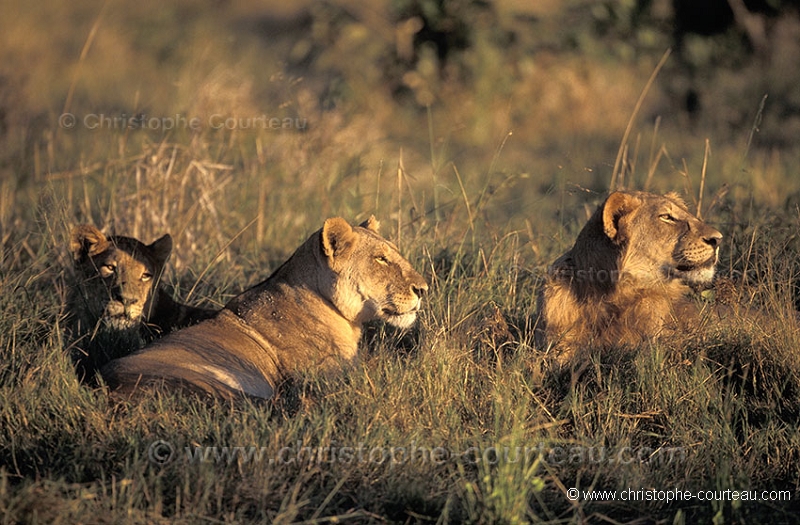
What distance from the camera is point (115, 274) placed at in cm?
582

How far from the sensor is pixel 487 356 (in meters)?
5.00

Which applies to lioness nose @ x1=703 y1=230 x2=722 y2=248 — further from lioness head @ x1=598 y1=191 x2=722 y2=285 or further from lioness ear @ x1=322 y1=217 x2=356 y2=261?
Result: lioness ear @ x1=322 y1=217 x2=356 y2=261

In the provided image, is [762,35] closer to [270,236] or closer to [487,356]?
Answer: [270,236]

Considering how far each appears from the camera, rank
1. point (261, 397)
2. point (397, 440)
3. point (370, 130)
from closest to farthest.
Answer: point (397, 440) → point (261, 397) → point (370, 130)

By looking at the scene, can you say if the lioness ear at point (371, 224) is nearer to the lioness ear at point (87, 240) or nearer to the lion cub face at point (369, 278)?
the lion cub face at point (369, 278)

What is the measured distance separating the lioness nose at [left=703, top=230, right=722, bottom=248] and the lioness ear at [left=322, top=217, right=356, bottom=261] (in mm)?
1846

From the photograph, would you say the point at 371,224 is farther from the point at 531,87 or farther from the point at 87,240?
the point at 531,87

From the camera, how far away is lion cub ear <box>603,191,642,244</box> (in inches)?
201

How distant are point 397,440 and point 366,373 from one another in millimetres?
542

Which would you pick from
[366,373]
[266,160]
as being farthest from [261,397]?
[266,160]

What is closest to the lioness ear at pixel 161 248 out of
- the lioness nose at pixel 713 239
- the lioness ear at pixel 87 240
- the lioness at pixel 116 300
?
the lioness at pixel 116 300

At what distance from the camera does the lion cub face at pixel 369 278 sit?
5.38 m

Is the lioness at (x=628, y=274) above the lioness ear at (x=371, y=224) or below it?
below

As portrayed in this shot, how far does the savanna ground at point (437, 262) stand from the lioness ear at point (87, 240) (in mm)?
208
